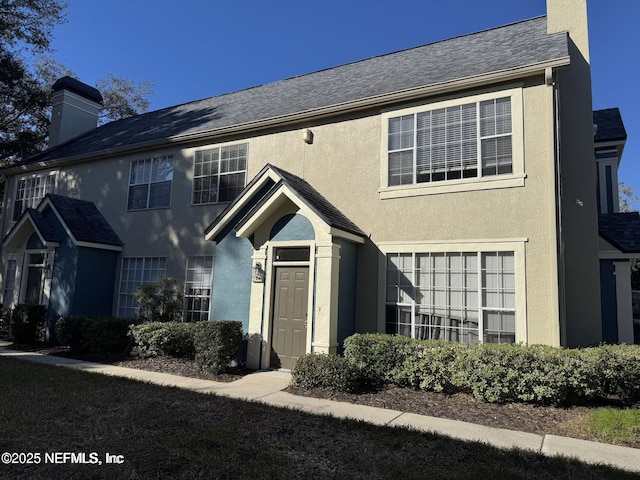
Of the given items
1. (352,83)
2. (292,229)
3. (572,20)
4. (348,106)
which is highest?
(572,20)

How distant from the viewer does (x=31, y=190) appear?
679 inches

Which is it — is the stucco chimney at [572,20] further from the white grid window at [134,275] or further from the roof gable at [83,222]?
the roof gable at [83,222]

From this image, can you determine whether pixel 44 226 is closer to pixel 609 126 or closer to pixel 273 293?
pixel 273 293

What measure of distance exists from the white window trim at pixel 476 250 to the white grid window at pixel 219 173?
4.92 m

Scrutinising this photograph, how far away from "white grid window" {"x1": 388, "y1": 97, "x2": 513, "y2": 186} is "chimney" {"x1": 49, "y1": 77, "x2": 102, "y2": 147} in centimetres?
1640

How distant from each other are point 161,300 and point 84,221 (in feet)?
15.4

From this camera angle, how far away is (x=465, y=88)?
9.23 meters

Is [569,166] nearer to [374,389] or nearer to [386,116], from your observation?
[386,116]

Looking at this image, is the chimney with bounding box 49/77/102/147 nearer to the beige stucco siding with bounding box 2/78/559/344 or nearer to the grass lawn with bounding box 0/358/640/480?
the beige stucco siding with bounding box 2/78/559/344

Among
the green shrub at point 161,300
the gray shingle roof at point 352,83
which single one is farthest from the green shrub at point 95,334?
the gray shingle roof at point 352,83

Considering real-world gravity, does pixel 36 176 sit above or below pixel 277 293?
above

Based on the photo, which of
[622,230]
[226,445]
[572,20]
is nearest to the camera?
[226,445]

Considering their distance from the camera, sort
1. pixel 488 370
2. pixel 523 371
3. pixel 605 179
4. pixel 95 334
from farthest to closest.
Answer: pixel 605 179, pixel 95 334, pixel 488 370, pixel 523 371

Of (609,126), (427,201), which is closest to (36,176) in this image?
(427,201)
